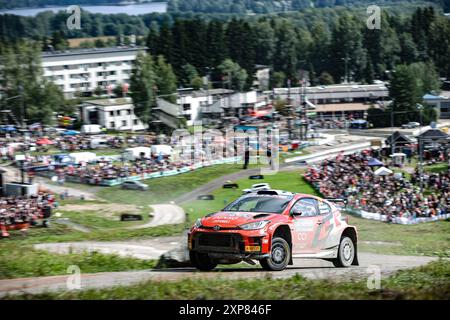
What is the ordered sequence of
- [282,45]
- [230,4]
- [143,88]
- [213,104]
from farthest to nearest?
[282,45]
[230,4]
[213,104]
[143,88]

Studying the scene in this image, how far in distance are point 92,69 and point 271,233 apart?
5381 centimetres

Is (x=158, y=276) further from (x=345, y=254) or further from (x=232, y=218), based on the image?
(x=345, y=254)

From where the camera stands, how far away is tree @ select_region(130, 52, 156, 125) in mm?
48188

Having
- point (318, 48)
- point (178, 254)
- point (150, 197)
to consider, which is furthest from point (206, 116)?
point (178, 254)

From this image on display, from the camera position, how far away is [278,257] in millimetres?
11789

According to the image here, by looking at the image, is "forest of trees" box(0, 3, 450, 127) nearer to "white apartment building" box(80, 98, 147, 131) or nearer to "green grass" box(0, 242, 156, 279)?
"white apartment building" box(80, 98, 147, 131)

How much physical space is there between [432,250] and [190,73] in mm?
56116

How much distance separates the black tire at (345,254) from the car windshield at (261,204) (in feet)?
5.56

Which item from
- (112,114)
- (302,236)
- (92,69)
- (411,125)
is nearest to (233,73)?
(92,69)

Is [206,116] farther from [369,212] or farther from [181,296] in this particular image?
[181,296]

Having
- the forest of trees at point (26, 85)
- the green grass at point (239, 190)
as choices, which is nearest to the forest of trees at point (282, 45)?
the forest of trees at point (26, 85)

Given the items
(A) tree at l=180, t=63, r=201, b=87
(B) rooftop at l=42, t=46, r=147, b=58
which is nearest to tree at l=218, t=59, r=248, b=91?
(A) tree at l=180, t=63, r=201, b=87

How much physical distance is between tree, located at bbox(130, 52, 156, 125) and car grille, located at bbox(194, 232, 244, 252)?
35108 mm

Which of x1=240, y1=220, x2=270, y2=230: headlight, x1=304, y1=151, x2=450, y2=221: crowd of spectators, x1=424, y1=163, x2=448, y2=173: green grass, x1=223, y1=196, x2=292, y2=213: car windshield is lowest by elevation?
x1=424, y1=163, x2=448, y2=173: green grass
